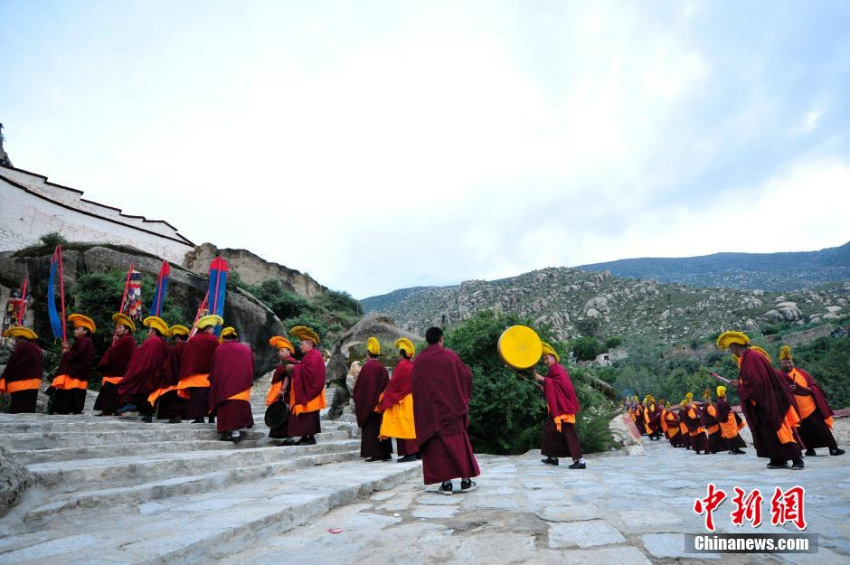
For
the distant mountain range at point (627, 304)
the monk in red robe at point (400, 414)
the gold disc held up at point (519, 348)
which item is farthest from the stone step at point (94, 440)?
the distant mountain range at point (627, 304)

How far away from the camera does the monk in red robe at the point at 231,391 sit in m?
6.90

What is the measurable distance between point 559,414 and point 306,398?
3.80 metres

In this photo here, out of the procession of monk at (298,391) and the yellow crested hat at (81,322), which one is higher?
the yellow crested hat at (81,322)

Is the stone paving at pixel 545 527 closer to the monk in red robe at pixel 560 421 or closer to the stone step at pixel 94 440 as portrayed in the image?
the monk in red robe at pixel 560 421

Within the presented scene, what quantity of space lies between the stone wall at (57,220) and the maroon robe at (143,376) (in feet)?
55.2

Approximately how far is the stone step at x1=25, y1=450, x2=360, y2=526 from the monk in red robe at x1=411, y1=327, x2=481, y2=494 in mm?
1705

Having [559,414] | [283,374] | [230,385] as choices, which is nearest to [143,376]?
[230,385]

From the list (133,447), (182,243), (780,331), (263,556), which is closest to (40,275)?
(182,243)

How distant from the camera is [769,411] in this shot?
5785 millimetres

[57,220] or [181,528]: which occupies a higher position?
[57,220]

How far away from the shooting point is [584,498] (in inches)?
156

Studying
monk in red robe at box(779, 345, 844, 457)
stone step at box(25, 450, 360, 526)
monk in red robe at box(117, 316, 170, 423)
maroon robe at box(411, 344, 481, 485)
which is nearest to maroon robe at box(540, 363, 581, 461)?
maroon robe at box(411, 344, 481, 485)

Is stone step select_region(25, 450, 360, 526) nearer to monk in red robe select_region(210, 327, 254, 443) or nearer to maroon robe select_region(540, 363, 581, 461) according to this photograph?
monk in red robe select_region(210, 327, 254, 443)

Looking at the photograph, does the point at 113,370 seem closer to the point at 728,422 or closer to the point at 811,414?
the point at 811,414
